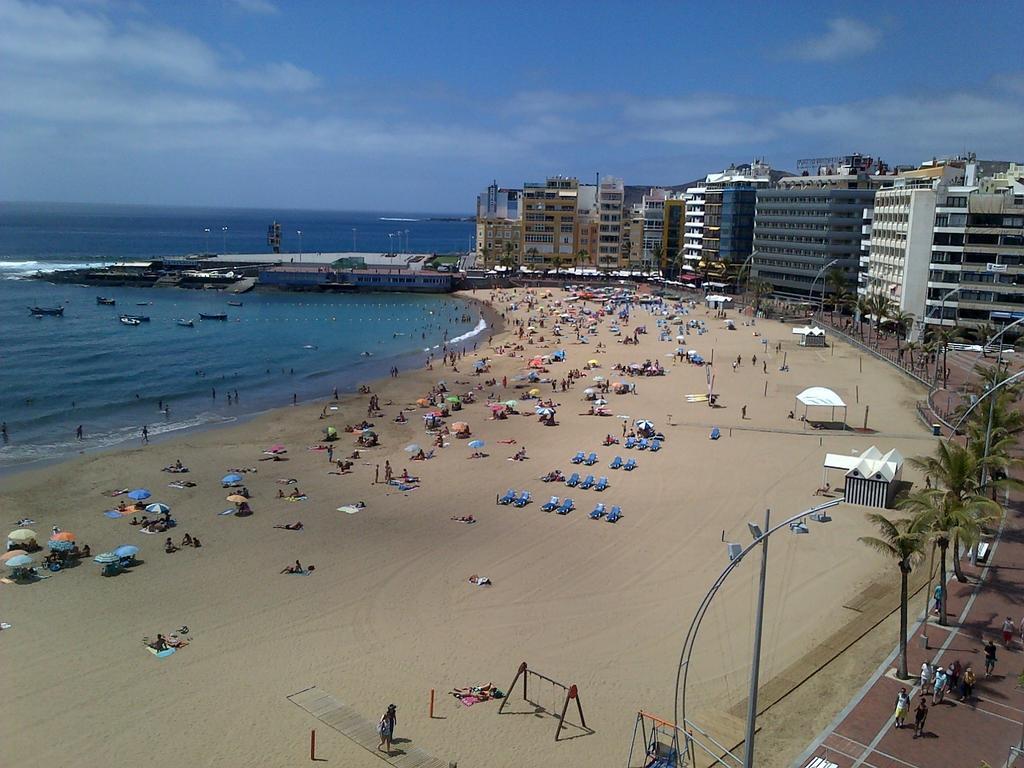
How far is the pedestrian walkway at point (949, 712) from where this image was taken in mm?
13977

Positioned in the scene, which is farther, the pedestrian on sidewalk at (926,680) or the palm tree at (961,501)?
the palm tree at (961,501)

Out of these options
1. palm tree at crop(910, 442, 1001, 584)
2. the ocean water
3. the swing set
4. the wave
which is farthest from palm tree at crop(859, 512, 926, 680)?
the wave

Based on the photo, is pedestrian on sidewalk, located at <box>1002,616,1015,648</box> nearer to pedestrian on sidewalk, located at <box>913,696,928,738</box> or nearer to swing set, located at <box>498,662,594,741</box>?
pedestrian on sidewalk, located at <box>913,696,928,738</box>

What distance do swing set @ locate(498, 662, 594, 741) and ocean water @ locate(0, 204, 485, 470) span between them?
27.0 metres

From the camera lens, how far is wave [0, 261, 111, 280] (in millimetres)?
116062

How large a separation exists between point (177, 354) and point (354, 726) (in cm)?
5018

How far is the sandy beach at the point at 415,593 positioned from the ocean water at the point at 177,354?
7362 millimetres

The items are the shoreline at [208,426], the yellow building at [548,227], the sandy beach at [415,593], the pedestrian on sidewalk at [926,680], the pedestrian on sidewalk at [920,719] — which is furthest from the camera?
the yellow building at [548,227]

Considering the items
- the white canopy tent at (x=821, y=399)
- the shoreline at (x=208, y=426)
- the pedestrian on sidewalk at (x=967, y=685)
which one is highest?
→ the white canopy tent at (x=821, y=399)

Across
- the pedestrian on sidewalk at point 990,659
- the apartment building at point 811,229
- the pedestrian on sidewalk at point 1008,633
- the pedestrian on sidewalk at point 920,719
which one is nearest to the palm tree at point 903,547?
the pedestrian on sidewalk at point 990,659

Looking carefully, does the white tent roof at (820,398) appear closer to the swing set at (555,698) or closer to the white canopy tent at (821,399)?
the white canopy tent at (821,399)

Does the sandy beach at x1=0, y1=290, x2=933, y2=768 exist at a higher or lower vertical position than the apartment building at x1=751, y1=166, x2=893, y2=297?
lower

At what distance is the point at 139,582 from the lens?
2261cm

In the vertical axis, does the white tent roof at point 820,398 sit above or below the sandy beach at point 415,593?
above
